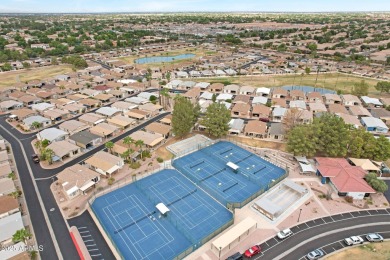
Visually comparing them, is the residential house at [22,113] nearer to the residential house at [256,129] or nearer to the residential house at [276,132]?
the residential house at [256,129]

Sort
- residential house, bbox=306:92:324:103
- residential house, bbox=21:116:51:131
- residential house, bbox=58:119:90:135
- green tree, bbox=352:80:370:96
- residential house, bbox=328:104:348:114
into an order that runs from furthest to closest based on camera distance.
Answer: green tree, bbox=352:80:370:96, residential house, bbox=306:92:324:103, residential house, bbox=328:104:348:114, residential house, bbox=21:116:51:131, residential house, bbox=58:119:90:135

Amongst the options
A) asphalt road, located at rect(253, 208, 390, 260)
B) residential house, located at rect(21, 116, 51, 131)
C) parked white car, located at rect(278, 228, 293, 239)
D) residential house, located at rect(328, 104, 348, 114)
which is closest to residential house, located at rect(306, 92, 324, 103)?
residential house, located at rect(328, 104, 348, 114)

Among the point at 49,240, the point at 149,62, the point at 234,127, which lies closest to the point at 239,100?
the point at 234,127

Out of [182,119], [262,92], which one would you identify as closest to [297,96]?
[262,92]

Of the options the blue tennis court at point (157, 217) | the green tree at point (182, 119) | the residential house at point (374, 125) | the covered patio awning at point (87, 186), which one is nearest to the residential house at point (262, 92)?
the residential house at point (374, 125)

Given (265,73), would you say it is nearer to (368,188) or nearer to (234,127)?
(234,127)

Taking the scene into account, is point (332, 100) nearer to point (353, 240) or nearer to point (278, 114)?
point (278, 114)

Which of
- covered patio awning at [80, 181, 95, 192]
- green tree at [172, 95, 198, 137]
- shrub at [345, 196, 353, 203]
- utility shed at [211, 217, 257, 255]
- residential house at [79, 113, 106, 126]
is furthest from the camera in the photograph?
residential house at [79, 113, 106, 126]

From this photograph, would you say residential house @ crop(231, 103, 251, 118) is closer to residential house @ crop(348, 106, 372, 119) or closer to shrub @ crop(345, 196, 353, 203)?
residential house @ crop(348, 106, 372, 119)
